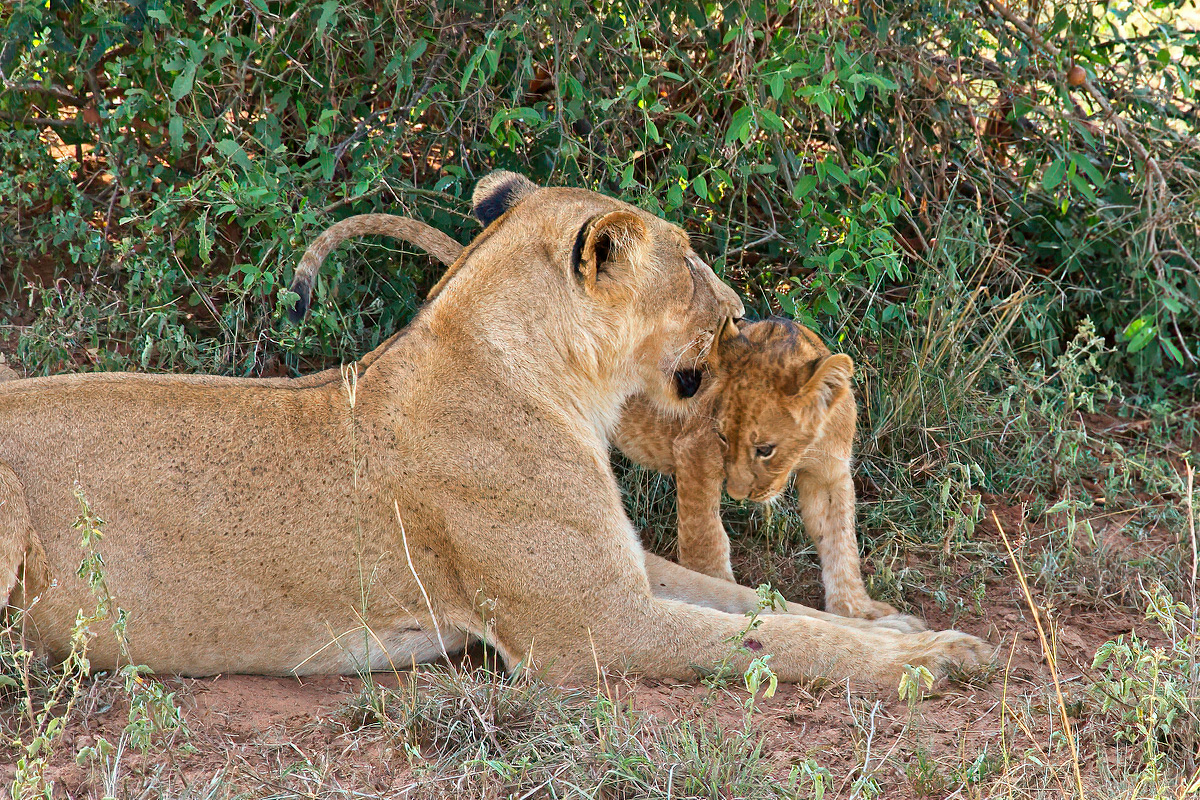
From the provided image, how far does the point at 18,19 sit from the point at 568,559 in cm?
332

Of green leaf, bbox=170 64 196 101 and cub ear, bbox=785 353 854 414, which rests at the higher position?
green leaf, bbox=170 64 196 101

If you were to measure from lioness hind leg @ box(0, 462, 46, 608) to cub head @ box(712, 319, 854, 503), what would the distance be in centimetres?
229

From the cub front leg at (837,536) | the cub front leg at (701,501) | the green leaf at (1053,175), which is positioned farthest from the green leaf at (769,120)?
the green leaf at (1053,175)

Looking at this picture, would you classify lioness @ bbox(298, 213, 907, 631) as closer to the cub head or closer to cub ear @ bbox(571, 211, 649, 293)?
the cub head

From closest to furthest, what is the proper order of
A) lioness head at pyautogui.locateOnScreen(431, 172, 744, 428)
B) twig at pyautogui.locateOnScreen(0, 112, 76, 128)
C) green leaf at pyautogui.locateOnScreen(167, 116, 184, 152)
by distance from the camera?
lioness head at pyautogui.locateOnScreen(431, 172, 744, 428) → green leaf at pyautogui.locateOnScreen(167, 116, 184, 152) → twig at pyautogui.locateOnScreen(0, 112, 76, 128)

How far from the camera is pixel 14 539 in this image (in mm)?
3289

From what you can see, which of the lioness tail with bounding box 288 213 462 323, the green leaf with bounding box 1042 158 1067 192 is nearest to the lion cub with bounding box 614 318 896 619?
the lioness tail with bounding box 288 213 462 323

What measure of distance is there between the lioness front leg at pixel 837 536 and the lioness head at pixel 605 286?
69cm

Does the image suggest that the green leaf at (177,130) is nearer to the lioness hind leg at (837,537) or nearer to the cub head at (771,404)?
the cub head at (771,404)

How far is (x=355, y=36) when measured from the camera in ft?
16.1

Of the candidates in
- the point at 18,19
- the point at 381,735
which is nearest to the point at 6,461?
the point at 381,735

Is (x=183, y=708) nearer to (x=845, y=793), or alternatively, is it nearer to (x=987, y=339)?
(x=845, y=793)

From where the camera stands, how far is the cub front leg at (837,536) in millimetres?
4207

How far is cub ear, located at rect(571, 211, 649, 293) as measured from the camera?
358 cm
